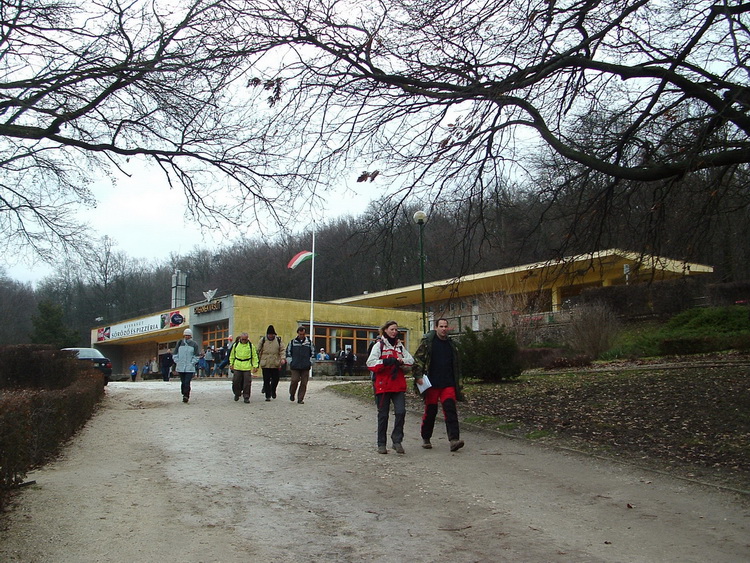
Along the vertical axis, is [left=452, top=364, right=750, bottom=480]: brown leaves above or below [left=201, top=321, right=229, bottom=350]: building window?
below

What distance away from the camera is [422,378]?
30.0ft

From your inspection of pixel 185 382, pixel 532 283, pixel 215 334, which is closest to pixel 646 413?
pixel 532 283

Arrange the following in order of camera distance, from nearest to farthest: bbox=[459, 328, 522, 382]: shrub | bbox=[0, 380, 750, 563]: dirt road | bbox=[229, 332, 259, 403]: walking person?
bbox=[0, 380, 750, 563]: dirt road < bbox=[229, 332, 259, 403]: walking person < bbox=[459, 328, 522, 382]: shrub

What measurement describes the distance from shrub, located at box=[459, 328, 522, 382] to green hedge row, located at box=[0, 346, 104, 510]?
27.9 ft

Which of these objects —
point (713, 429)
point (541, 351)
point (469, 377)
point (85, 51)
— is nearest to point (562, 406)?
point (713, 429)

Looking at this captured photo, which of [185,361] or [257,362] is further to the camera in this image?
[257,362]

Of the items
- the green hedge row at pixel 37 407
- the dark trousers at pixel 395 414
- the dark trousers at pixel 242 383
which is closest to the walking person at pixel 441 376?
the dark trousers at pixel 395 414

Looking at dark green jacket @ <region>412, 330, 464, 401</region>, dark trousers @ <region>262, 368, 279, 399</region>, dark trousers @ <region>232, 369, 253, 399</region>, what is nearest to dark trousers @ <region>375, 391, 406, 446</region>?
dark green jacket @ <region>412, 330, 464, 401</region>

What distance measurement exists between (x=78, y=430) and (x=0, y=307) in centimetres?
5662

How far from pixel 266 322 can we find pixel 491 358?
26352mm

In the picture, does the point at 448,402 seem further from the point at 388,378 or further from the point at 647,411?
the point at 647,411

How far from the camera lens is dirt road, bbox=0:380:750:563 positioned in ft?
16.8

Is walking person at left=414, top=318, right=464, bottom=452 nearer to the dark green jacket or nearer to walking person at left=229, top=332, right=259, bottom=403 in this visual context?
the dark green jacket

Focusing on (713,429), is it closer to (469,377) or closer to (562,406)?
(562,406)
